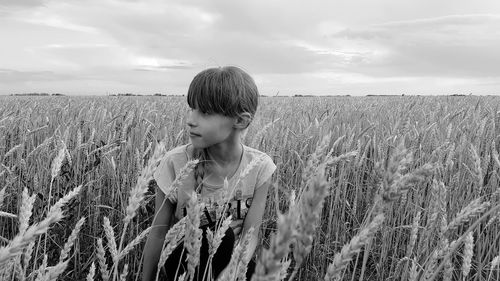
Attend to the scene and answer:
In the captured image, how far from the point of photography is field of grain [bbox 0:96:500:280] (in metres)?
0.54

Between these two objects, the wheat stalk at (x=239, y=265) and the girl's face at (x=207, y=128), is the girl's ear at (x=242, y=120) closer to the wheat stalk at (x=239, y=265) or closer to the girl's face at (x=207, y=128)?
the girl's face at (x=207, y=128)

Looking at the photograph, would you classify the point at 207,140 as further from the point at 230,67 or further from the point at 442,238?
the point at 442,238

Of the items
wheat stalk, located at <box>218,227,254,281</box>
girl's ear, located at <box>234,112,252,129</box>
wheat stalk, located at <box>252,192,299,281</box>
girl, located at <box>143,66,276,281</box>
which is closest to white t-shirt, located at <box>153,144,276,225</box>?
girl, located at <box>143,66,276,281</box>

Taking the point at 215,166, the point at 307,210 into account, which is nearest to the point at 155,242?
the point at 215,166

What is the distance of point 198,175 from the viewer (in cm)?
177

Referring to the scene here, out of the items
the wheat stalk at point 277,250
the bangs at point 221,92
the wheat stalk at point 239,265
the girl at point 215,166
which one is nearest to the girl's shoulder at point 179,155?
the girl at point 215,166

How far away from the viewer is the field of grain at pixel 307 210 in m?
0.54

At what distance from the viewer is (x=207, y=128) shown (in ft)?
5.17

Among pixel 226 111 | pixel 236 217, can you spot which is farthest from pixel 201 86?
pixel 236 217

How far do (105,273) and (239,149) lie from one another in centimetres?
103

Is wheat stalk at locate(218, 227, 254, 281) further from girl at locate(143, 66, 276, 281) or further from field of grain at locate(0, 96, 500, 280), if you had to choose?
girl at locate(143, 66, 276, 281)

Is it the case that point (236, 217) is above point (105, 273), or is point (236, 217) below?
below

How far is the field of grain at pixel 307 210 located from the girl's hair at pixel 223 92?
12 centimetres

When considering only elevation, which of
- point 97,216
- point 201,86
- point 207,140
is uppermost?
point 201,86
